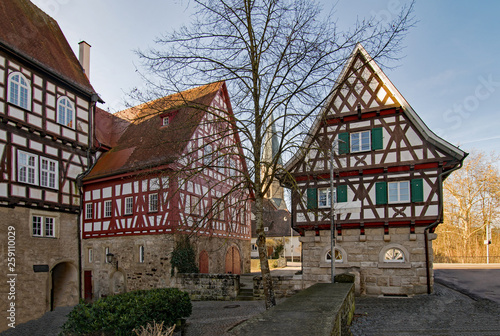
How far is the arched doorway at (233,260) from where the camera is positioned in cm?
2459

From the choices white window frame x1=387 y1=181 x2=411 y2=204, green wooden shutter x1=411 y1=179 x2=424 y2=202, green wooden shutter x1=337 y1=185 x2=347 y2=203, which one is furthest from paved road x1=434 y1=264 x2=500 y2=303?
green wooden shutter x1=337 y1=185 x2=347 y2=203

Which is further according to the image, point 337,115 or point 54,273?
point 54,273

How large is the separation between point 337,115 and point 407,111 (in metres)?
2.87

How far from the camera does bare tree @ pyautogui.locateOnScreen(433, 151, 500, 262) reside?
128 ft

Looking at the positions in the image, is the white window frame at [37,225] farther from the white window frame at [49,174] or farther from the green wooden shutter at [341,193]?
the green wooden shutter at [341,193]

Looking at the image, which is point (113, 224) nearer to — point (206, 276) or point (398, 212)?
point (206, 276)

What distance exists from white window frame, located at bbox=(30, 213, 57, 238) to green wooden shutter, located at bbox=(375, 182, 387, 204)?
48.7 ft

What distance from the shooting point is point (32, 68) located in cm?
1911

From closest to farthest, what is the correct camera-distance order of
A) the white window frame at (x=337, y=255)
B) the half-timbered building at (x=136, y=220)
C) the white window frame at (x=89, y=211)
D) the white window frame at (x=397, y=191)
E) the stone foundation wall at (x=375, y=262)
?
the stone foundation wall at (x=375, y=262)
the white window frame at (x=397, y=191)
the white window frame at (x=337, y=255)
the half-timbered building at (x=136, y=220)
the white window frame at (x=89, y=211)

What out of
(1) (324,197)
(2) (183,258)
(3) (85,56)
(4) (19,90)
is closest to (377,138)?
(1) (324,197)

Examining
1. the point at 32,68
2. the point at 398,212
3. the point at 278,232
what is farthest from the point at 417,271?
the point at 278,232

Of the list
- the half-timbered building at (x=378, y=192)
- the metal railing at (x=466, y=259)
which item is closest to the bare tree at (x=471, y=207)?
the metal railing at (x=466, y=259)

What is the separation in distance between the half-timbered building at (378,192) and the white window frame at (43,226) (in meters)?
11.4

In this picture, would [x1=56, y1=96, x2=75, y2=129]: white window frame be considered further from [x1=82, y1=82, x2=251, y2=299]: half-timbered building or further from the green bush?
the green bush
